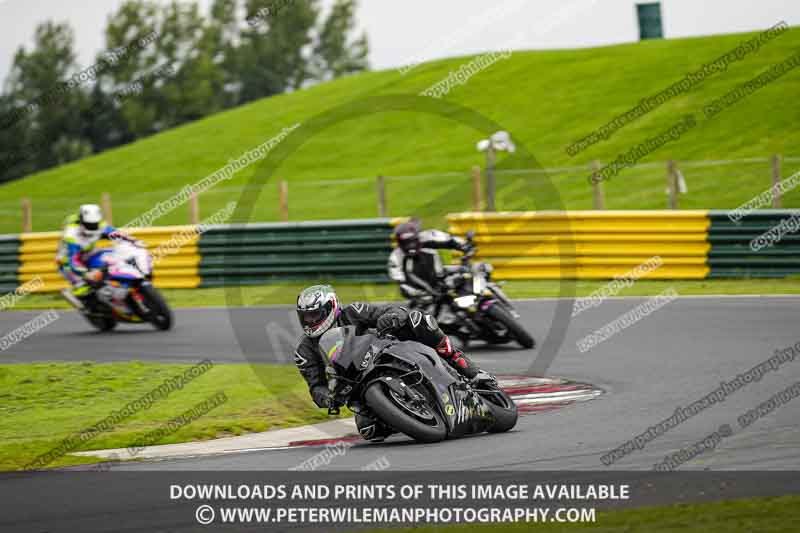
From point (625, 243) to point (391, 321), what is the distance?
12.0 meters

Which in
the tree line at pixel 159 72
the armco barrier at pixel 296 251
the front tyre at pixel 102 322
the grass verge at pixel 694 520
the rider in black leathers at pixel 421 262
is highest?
the tree line at pixel 159 72

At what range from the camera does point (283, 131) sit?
201 ft

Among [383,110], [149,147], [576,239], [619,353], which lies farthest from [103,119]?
[619,353]

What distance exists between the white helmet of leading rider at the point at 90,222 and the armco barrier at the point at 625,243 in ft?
21.7

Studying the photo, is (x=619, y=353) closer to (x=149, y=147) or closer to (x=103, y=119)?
(x=149, y=147)

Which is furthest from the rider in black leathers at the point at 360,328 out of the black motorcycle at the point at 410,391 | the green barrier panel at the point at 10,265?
the green barrier panel at the point at 10,265

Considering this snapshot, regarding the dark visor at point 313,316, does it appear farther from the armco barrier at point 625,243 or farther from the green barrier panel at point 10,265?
the green barrier panel at point 10,265

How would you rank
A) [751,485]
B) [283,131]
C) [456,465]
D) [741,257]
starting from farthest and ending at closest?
[283,131]
[741,257]
[456,465]
[751,485]

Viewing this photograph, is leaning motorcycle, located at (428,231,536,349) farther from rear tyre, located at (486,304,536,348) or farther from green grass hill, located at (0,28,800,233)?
green grass hill, located at (0,28,800,233)

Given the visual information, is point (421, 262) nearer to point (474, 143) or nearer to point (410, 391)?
point (410, 391)

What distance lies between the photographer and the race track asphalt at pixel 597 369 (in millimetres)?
8352

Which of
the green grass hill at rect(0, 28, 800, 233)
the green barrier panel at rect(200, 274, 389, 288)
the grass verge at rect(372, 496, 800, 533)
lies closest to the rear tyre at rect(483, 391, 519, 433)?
the grass verge at rect(372, 496, 800, 533)

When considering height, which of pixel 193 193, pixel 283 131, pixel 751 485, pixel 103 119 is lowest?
pixel 751 485

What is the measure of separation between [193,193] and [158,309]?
28.8ft
